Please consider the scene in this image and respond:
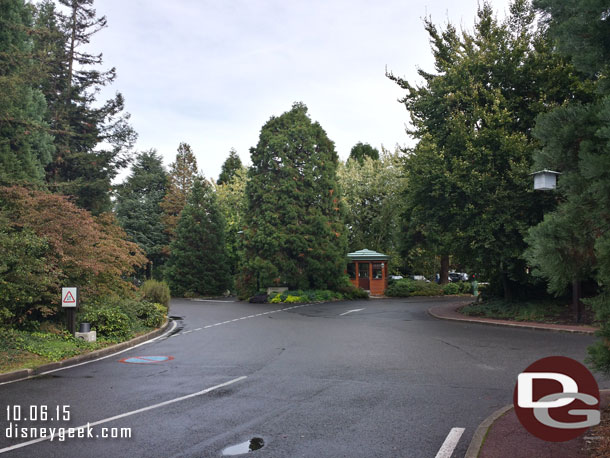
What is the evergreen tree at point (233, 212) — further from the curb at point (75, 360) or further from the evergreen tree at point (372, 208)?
the curb at point (75, 360)

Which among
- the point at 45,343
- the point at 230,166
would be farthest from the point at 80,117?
the point at 230,166

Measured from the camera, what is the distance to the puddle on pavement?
5.41 metres

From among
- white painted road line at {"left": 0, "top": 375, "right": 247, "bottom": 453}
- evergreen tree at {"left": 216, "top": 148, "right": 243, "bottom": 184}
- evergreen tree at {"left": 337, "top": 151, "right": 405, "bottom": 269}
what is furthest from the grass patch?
evergreen tree at {"left": 216, "top": 148, "right": 243, "bottom": 184}

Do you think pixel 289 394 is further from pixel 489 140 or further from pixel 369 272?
pixel 369 272

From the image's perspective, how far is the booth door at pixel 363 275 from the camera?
41.0 meters

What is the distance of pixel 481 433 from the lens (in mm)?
5785

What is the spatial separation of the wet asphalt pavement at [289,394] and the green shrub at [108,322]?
0.99m

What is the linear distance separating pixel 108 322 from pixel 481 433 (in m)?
11.7

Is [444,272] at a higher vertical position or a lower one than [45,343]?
higher

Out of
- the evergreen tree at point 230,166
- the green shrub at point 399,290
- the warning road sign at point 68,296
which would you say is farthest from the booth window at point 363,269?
the evergreen tree at point 230,166

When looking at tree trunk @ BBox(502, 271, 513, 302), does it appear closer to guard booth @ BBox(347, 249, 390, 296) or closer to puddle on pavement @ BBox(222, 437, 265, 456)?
guard booth @ BBox(347, 249, 390, 296)

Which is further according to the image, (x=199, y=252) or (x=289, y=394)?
(x=199, y=252)

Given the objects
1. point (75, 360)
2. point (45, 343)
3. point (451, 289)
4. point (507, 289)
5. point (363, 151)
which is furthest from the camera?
point (363, 151)

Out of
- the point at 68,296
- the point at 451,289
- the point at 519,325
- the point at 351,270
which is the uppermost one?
the point at 68,296
